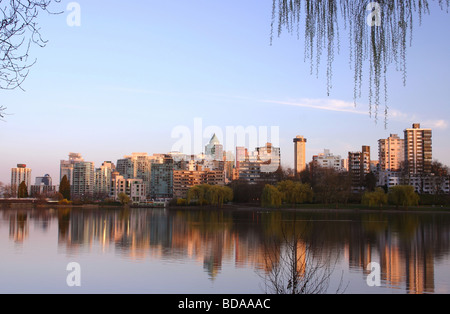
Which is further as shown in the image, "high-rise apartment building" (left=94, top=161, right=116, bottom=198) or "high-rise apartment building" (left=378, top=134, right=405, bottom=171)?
"high-rise apartment building" (left=94, top=161, right=116, bottom=198)

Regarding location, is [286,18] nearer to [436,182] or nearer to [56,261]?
[56,261]

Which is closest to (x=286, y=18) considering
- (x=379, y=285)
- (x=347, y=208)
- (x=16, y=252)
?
(x=379, y=285)

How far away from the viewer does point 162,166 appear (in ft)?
438

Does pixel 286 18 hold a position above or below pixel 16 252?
above

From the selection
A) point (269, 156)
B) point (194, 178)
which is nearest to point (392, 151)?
point (269, 156)

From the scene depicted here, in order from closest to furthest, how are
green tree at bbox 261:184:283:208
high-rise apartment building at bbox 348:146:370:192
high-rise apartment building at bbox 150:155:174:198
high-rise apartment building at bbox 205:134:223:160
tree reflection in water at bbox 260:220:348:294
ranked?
1. tree reflection in water at bbox 260:220:348:294
2. green tree at bbox 261:184:283:208
3. high-rise apartment building at bbox 348:146:370:192
4. high-rise apartment building at bbox 150:155:174:198
5. high-rise apartment building at bbox 205:134:223:160

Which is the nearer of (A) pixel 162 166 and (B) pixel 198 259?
(B) pixel 198 259

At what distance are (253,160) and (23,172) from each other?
91715 millimetres

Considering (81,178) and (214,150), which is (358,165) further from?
(81,178)

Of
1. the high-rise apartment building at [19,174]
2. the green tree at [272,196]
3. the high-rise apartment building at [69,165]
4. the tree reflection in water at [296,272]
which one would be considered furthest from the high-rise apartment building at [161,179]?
the tree reflection in water at [296,272]

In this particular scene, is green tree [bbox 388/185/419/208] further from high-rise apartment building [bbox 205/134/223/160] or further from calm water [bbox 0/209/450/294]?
high-rise apartment building [bbox 205/134/223/160]

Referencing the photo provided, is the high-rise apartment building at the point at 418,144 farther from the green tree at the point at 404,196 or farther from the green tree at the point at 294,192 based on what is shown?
the green tree at the point at 404,196

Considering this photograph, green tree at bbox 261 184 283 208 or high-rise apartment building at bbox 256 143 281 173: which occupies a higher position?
high-rise apartment building at bbox 256 143 281 173

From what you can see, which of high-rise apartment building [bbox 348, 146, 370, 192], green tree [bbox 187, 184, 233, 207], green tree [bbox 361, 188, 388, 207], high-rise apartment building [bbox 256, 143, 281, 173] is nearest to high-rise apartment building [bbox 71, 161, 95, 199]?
high-rise apartment building [bbox 256, 143, 281, 173]
